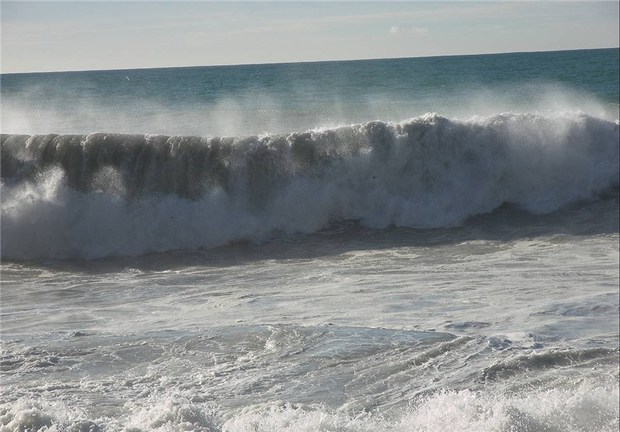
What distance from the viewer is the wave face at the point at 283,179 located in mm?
14398

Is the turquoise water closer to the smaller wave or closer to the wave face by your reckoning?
the wave face

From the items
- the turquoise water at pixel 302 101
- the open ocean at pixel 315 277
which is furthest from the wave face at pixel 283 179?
the turquoise water at pixel 302 101

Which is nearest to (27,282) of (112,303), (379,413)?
(112,303)

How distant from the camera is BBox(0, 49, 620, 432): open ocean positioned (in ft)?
22.5

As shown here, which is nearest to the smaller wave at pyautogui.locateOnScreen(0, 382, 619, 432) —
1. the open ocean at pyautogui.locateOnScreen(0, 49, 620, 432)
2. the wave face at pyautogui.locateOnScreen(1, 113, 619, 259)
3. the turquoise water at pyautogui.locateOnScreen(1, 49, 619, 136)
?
the open ocean at pyautogui.locateOnScreen(0, 49, 620, 432)

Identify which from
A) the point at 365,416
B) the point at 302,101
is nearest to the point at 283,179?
the point at 365,416

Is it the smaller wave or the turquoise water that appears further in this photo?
the turquoise water

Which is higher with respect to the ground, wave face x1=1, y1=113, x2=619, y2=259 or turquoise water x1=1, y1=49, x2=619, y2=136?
turquoise water x1=1, y1=49, x2=619, y2=136

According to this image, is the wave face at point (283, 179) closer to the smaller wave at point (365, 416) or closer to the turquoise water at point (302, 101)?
the turquoise water at point (302, 101)

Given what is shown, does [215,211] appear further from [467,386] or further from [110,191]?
[467,386]

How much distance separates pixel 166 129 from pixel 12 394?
15740 millimetres

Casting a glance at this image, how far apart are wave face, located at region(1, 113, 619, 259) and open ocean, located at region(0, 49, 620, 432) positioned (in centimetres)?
4

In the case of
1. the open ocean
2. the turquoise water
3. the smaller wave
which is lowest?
the smaller wave

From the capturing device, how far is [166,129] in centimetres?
2230
